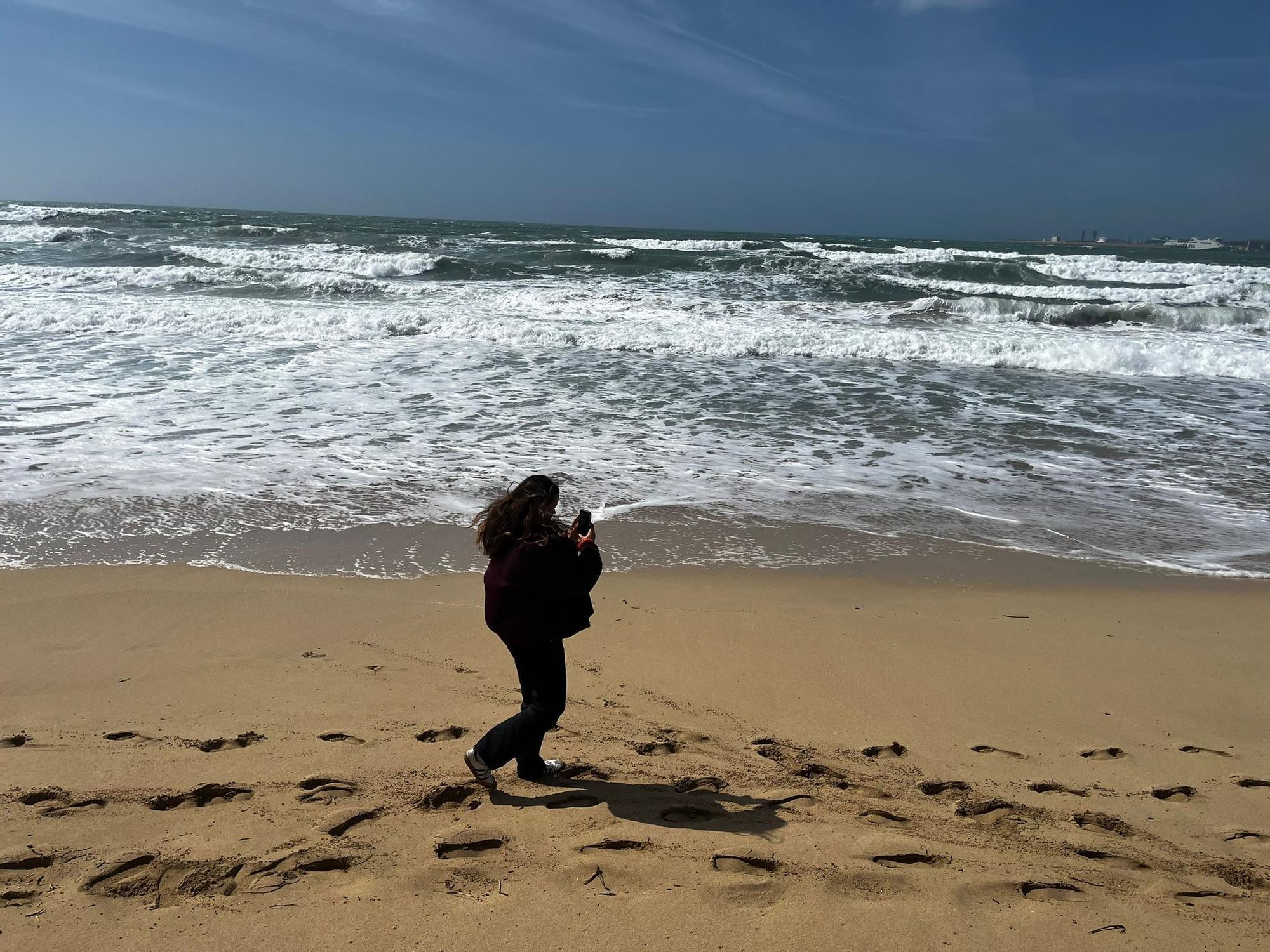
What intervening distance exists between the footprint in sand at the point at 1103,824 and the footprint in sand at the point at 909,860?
60 cm

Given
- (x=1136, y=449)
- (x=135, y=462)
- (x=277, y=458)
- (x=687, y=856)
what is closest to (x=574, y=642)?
(x=687, y=856)

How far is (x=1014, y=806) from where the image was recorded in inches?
112

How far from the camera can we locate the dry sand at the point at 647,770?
2.24m

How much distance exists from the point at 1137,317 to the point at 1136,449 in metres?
13.6

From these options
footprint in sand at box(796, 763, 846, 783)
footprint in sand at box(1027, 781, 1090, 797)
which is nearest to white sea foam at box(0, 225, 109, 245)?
footprint in sand at box(796, 763, 846, 783)

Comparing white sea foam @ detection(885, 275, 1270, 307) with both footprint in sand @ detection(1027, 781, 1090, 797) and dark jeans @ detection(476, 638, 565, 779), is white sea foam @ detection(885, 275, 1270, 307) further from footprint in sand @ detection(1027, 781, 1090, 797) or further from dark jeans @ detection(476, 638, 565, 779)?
dark jeans @ detection(476, 638, 565, 779)

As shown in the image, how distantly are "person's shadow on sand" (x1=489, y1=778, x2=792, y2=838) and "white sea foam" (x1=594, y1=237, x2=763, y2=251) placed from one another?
111 feet

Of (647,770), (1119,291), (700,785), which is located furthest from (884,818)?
(1119,291)

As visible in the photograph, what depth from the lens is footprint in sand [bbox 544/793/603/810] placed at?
280 centimetres

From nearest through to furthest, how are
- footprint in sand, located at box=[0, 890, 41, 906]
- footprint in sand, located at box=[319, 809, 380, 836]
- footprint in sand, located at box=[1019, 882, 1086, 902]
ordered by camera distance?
footprint in sand, located at box=[0, 890, 41, 906] → footprint in sand, located at box=[1019, 882, 1086, 902] → footprint in sand, located at box=[319, 809, 380, 836]

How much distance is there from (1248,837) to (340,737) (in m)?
3.34

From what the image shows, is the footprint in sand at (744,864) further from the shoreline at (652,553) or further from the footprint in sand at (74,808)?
the shoreline at (652,553)

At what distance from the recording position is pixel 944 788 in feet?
9.66

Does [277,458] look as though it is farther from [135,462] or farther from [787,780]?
[787,780]
